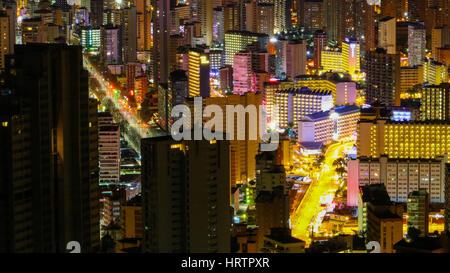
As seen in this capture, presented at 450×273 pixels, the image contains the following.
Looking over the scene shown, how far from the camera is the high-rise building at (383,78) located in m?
15.4

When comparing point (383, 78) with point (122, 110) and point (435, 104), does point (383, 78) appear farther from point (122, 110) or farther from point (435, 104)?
point (122, 110)

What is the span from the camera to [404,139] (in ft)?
40.9

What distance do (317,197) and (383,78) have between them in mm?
5427

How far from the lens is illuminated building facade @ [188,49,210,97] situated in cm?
1399

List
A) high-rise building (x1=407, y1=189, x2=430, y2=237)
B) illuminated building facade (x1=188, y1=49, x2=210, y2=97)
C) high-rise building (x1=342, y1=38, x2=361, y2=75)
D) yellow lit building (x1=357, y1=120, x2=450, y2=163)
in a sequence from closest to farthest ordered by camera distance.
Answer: high-rise building (x1=407, y1=189, x2=430, y2=237) < yellow lit building (x1=357, y1=120, x2=450, y2=163) < illuminated building facade (x1=188, y1=49, x2=210, y2=97) < high-rise building (x1=342, y1=38, x2=361, y2=75)

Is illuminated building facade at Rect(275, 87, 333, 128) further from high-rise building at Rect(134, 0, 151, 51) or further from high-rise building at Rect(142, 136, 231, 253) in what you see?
high-rise building at Rect(142, 136, 231, 253)

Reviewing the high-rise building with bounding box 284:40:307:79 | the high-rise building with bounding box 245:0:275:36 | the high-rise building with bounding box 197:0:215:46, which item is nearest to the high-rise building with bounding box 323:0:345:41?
the high-rise building with bounding box 245:0:275:36

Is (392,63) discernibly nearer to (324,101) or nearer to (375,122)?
(324,101)

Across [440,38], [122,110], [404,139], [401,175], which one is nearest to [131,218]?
[401,175]

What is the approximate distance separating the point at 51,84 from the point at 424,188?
262 inches

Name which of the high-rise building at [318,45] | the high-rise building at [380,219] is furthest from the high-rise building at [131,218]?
the high-rise building at [318,45]

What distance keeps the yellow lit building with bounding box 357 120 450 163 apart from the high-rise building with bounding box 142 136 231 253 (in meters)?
6.80
